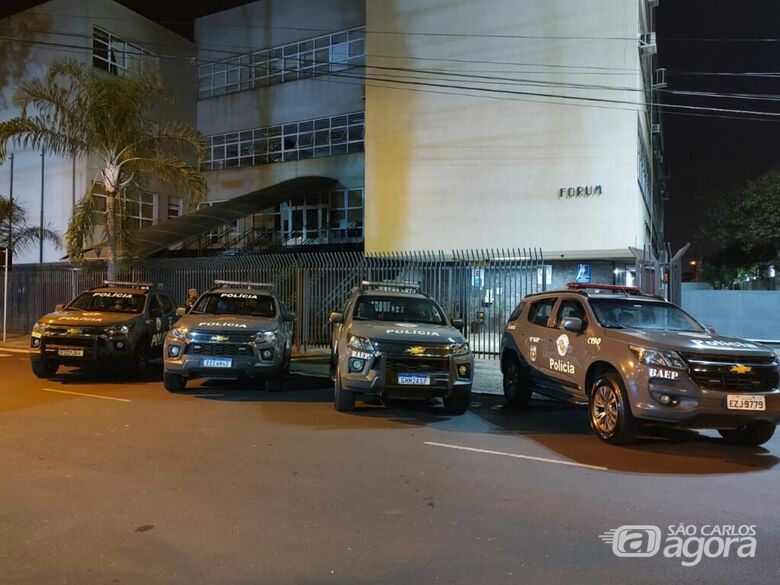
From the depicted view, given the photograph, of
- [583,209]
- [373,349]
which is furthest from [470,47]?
[373,349]

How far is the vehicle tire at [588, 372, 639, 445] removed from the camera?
6773 mm

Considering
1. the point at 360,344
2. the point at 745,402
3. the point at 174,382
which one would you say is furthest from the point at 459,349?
the point at 174,382

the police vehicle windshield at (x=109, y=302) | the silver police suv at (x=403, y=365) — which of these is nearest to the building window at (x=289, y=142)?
the police vehicle windshield at (x=109, y=302)

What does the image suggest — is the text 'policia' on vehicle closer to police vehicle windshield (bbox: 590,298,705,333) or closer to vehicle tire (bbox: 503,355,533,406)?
vehicle tire (bbox: 503,355,533,406)

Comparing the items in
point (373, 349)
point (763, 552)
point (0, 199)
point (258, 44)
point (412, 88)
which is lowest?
point (763, 552)

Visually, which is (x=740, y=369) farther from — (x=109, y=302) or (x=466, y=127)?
(x=466, y=127)

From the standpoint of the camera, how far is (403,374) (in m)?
8.12

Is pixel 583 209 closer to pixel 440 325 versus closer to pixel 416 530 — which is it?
pixel 440 325

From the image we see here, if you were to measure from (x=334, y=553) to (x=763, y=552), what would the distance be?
9.34 feet

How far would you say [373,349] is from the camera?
26.9ft

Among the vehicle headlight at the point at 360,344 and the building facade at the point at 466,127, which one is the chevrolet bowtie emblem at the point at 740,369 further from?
the building facade at the point at 466,127

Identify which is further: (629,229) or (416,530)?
(629,229)

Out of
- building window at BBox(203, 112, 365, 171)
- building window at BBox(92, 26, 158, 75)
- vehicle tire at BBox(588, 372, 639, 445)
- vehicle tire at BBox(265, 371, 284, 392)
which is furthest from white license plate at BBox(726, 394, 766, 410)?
building window at BBox(92, 26, 158, 75)

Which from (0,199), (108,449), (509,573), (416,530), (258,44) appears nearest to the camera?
(509,573)
